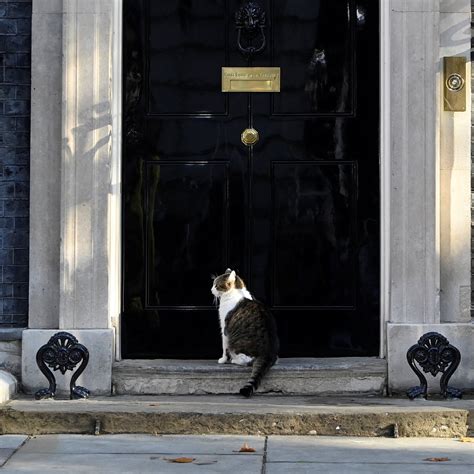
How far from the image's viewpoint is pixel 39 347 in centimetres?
907

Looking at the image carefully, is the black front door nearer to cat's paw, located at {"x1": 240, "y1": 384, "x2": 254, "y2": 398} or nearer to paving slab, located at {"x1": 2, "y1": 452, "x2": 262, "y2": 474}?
cat's paw, located at {"x1": 240, "y1": 384, "x2": 254, "y2": 398}

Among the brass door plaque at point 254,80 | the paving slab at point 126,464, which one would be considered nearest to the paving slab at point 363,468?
the paving slab at point 126,464

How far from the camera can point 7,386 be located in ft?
28.8

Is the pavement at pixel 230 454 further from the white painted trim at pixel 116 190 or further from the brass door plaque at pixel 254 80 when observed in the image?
the brass door plaque at pixel 254 80

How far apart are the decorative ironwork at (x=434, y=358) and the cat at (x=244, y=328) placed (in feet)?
3.01

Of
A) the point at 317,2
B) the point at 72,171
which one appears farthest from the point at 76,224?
the point at 317,2

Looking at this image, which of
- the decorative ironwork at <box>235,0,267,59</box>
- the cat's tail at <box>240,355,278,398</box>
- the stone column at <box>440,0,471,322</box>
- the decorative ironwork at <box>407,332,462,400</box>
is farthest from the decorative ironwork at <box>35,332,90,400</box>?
the stone column at <box>440,0,471,322</box>

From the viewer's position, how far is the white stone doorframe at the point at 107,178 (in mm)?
9086

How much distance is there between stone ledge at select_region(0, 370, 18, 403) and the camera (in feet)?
28.3

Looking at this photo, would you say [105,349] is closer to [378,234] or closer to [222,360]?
[222,360]

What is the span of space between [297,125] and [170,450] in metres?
2.73

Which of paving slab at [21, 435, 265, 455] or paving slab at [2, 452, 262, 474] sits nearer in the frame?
paving slab at [2, 452, 262, 474]

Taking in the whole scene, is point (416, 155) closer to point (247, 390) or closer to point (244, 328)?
point (244, 328)

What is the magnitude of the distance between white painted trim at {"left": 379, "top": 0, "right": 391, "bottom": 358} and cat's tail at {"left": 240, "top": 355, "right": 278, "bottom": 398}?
82 centimetres
